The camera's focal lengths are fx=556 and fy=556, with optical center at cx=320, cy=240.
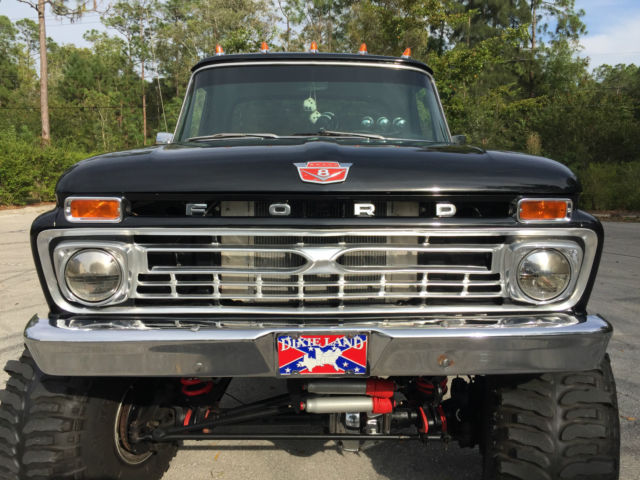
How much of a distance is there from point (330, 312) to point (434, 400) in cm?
85

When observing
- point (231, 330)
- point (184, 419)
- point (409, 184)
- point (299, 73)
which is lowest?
point (184, 419)

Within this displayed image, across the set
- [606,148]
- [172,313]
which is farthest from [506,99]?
[172,313]

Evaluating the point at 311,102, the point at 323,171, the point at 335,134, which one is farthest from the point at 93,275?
the point at 311,102

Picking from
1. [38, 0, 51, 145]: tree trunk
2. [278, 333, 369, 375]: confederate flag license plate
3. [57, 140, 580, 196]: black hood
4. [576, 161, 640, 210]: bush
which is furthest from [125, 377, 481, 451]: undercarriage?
[38, 0, 51, 145]: tree trunk

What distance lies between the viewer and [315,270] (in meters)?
2.18

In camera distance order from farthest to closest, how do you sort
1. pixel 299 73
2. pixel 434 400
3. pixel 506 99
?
1. pixel 506 99
2. pixel 299 73
3. pixel 434 400

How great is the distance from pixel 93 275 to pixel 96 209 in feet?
0.87

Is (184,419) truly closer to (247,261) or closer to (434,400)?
(247,261)

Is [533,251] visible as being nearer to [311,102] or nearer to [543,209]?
[543,209]

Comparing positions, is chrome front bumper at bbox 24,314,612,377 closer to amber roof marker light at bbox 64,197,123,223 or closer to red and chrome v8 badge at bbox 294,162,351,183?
amber roof marker light at bbox 64,197,123,223

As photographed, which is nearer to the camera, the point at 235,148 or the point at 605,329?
the point at 605,329

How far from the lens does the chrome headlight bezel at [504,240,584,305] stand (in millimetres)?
2207

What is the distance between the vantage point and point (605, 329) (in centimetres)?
214

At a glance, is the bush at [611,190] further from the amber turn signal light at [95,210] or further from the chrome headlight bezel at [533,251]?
the amber turn signal light at [95,210]
